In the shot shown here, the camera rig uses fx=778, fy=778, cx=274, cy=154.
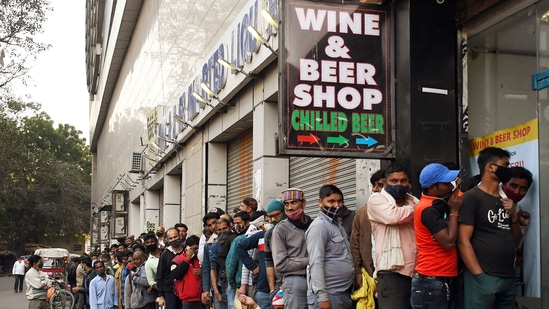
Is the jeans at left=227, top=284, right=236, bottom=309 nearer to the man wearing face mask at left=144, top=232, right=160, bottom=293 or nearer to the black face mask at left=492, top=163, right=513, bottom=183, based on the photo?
the man wearing face mask at left=144, top=232, right=160, bottom=293

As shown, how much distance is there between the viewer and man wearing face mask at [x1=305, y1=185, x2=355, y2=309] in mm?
7168

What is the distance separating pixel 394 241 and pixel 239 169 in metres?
10.6

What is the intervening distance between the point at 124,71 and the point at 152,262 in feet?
119

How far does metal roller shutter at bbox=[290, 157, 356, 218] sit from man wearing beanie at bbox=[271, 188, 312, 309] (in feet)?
8.43

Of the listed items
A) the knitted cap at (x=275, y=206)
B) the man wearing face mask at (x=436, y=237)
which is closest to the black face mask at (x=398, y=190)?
the man wearing face mask at (x=436, y=237)

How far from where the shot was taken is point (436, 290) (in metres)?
6.25

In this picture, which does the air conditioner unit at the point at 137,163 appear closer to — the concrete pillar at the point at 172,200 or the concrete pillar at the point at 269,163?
the concrete pillar at the point at 172,200

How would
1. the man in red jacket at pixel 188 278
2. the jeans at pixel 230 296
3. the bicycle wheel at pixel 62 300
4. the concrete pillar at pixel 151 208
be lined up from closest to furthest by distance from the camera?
the jeans at pixel 230 296 < the man in red jacket at pixel 188 278 < the bicycle wheel at pixel 62 300 < the concrete pillar at pixel 151 208

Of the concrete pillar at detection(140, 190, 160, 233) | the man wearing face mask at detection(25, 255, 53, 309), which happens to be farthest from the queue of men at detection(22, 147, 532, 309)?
the concrete pillar at detection(140, 190, 160, 233)

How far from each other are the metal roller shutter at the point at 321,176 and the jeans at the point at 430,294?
414cm

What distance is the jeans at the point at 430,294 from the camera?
20.5 feet

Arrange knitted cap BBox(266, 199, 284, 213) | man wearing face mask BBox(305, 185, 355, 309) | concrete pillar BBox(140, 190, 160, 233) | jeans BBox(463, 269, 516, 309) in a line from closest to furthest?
jeans BBox(463, 269, 516, 309), man wearing face mask BBox(305, 185, 355, 309), knitted cap BBox(266, 199, 284, 213), concrete pillar BBox(140, 190, 160, 233)

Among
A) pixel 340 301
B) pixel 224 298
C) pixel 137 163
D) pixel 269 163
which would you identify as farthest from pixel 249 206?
pixel 137 163

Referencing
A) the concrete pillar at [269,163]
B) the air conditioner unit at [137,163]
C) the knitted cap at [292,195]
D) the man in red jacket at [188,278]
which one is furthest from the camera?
the air conditioner unit at [137,163]
